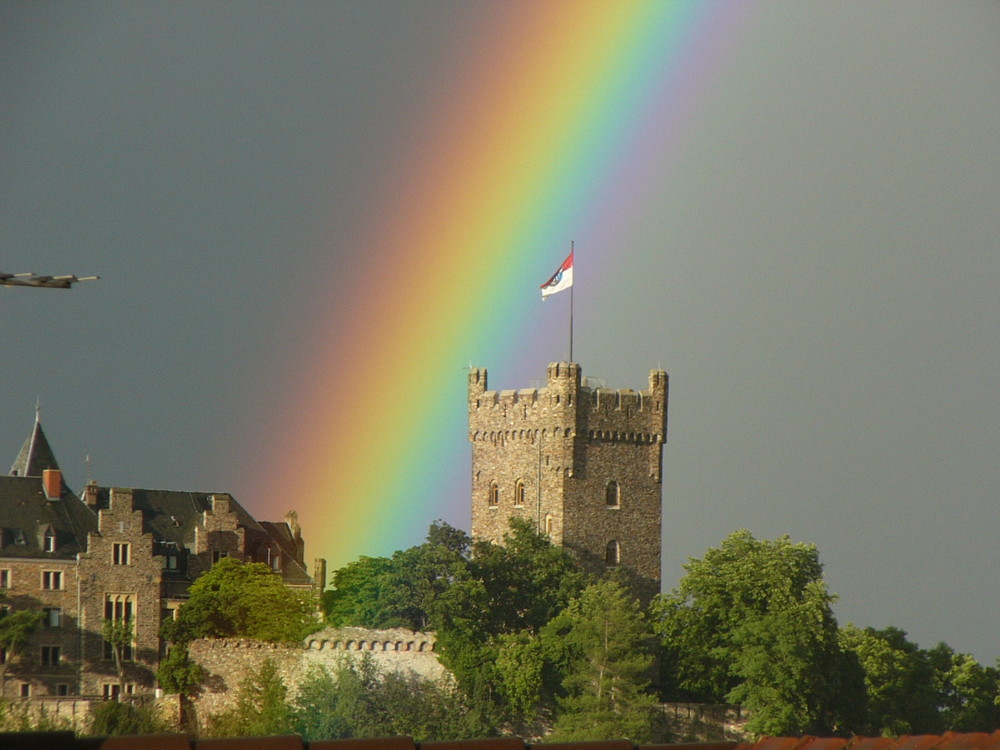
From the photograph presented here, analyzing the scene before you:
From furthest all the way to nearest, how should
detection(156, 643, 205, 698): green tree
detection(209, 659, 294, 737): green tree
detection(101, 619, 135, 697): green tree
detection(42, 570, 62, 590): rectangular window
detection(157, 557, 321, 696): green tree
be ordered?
detection(42, 570, 62, 590): rectangular window, detection(101, 619, 135, 697): green tree, detection(157, 557, 321, 696): green tree, detection(156, 643, 205, 698): green tree, detection(209, 659, 294, 737): green tree

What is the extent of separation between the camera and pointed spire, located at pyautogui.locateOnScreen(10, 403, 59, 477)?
114 meters

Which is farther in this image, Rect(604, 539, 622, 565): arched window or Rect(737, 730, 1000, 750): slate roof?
Rect(604, 539, 622, 565): arched window

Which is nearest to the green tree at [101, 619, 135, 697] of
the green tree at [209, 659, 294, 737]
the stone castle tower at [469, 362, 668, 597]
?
the green tree at [209, 659, 294, 737]

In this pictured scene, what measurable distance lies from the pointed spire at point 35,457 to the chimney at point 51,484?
7355 millimetres

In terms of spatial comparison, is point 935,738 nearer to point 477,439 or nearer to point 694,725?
point 694,725

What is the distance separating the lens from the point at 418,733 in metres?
90.8

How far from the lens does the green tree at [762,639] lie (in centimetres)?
9494

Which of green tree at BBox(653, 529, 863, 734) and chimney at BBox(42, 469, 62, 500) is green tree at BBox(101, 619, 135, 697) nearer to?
chimney at BBox(42, 469, 62, 500)

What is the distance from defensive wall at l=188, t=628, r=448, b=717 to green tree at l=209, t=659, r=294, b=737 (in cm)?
51

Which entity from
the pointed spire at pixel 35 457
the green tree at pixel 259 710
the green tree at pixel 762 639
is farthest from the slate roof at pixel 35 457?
the green tree at pixel 762 639

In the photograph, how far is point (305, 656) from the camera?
9781 centimetres

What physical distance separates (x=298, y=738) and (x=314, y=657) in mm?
72262

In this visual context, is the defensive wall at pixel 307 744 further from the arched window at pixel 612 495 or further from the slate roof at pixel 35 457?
the slate roof at pixel 35 457

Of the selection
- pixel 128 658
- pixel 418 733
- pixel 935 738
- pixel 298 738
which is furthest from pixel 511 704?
pixel 298 738
